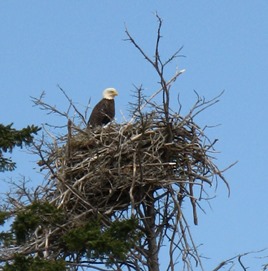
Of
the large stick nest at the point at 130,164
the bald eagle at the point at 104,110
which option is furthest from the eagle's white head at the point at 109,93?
the large stick nest at the point at 130,164

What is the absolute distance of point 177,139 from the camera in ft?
50.2

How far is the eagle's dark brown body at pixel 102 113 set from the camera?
17375mm

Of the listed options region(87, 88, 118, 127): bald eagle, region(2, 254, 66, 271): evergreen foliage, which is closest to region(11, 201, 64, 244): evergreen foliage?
region(2, 254, 66, 271): evergreen foliage

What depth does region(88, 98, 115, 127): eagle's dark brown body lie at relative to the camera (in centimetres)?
1738

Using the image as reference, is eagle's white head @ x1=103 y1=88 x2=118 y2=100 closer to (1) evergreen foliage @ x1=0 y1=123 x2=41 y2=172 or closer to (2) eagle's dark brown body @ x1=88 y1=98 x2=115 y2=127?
(2) eagle's dark brown body @ x1=88 y1=98 x2=115 y2=127

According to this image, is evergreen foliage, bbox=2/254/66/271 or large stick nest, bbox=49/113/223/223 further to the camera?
large stick nest, bbox=49/113/223/223

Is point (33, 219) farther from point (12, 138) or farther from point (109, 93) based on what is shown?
point (109, 93)

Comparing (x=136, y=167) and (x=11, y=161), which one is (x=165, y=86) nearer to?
(x=136, y=167)

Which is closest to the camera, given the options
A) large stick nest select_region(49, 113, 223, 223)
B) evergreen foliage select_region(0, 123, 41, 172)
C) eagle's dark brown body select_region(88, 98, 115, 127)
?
evergreen foliage select_region(0, 123, 41, 172)

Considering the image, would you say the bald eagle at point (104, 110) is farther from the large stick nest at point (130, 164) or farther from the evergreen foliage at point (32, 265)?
the evergreen foliage at point (32, 265)

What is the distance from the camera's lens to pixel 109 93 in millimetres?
18734

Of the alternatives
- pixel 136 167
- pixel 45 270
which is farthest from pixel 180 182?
pixel 45 270

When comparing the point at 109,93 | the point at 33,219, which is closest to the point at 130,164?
the point at 33,219

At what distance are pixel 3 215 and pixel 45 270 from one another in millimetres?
867
